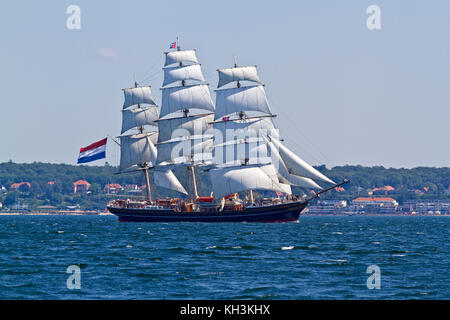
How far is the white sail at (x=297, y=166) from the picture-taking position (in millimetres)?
105438

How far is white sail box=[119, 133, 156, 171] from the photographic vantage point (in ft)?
421

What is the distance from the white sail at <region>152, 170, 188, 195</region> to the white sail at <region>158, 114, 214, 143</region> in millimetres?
5885

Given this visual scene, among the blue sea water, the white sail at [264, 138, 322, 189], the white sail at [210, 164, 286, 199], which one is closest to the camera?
the blue sea water

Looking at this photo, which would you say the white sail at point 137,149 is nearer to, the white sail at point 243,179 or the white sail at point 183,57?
the white sail at point 183,57

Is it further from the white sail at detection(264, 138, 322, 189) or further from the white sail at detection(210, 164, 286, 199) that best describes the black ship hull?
the white sail at detection(264, 138, 322, 189)

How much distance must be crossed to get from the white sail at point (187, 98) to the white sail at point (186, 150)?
16.6 feet

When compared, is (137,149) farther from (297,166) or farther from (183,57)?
(297,166)

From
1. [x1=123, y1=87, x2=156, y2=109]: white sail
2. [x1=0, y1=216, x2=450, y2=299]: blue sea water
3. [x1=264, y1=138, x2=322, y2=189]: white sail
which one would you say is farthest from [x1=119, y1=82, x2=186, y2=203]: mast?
[x1=0, y1=216, x2=450, y2=299]: blue sea water

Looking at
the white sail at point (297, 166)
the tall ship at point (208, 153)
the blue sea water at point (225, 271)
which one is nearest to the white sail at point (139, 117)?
the tall ship at point (208, 153)

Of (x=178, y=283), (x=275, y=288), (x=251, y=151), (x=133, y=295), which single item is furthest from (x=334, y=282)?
(x=251, y=151)

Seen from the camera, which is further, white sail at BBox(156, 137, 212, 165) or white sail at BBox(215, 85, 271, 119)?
white sail at BBox(156, 137, 212, 165)

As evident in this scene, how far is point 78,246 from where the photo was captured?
210ft

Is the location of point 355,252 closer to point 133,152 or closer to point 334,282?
point 334,282
